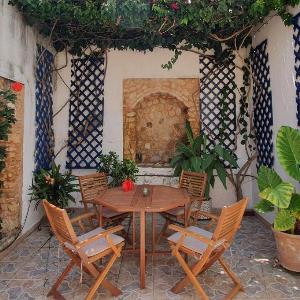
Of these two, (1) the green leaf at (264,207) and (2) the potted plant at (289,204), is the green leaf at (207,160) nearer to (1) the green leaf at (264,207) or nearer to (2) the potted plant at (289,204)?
(1) the green leaf at (264,207)

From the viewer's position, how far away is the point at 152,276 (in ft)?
9.79

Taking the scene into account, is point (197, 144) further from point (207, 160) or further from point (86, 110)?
point (86, 110)

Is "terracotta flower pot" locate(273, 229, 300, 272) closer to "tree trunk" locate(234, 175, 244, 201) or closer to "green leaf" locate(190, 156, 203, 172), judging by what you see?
"green leaf" locate(190, 156, 203, 172)

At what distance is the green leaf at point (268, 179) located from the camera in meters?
3.09

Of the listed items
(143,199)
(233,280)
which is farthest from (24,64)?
(233,280)

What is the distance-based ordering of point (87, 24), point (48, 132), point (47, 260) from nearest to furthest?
point (47, 260)
point (87, 24)
point (48, 132)

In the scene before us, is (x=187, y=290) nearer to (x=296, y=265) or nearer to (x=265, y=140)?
(x=296, y=265)

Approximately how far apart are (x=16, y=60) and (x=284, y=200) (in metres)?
3.60

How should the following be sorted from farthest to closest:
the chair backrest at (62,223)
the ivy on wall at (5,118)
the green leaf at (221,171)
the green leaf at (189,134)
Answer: the green leaf at (189,134), the green leaf at (221,171), the ivy on wall at (5,118), the chair backrest at (62,223)

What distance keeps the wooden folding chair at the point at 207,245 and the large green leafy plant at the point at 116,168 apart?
222 centimetres

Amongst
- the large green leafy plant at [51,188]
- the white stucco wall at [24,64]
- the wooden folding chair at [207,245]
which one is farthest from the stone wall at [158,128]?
the wooden folding chair at [207,245]

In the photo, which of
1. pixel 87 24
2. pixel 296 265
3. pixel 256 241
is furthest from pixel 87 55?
pixel 296 265

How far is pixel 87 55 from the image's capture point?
533 centimetres

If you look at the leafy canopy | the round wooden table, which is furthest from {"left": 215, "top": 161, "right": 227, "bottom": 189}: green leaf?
the leafy canopy
